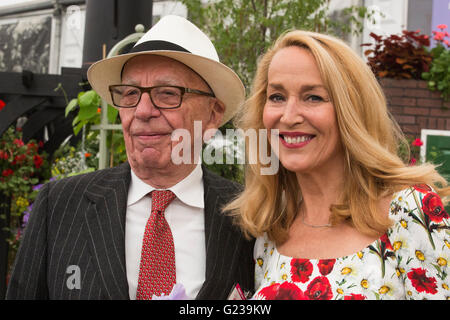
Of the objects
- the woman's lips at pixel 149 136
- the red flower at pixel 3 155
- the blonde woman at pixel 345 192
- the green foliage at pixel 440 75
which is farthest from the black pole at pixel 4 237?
the green foliage at pixel 440 75

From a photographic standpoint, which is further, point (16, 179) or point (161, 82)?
point (16, 179)

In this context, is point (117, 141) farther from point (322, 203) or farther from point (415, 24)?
point (415, 24)

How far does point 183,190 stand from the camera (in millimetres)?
2020

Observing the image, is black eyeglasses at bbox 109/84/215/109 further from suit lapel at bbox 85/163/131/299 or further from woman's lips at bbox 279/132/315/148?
woman's lips at bbox 279/132/315/148

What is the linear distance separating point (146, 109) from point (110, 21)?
313 centimetres

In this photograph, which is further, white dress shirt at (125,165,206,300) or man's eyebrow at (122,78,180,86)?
man's eyebrow at (122,78,180,86)

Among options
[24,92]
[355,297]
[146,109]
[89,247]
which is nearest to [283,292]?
[355,297]

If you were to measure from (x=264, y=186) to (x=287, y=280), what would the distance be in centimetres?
47

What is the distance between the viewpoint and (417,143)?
5266 millimetres

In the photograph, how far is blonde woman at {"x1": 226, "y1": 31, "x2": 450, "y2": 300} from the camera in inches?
61.6

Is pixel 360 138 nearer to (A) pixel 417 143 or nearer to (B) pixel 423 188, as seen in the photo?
(B) pixel 423 188

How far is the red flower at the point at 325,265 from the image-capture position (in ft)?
5.45

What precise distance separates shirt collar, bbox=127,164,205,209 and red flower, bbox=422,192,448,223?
852 mm

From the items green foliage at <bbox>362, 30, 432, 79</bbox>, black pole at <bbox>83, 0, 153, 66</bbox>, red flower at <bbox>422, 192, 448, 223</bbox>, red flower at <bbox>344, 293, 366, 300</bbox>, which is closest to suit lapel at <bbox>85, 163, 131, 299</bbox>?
red flower at <bbox>344, 293, 366, 300</bbox>
